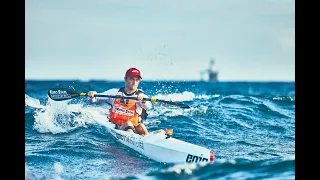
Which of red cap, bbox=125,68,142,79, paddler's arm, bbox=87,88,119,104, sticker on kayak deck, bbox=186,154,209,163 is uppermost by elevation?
red cap, bbox=125,68,142,79

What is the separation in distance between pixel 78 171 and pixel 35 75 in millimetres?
676

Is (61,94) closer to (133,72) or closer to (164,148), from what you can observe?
(133,72)

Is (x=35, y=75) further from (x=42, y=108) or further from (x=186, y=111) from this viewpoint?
(x=186, y=111)

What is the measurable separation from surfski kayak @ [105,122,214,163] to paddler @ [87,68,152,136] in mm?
50

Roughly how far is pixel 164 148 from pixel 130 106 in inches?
13.6

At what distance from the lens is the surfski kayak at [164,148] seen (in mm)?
3607

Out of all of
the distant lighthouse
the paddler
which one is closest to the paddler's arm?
the paddler

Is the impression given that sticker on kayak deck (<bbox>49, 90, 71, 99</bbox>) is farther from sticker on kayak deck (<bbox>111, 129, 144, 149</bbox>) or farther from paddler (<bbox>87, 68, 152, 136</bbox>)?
sticker on kayak deck (<bbox>111, 129, 144, 149</bbox>)

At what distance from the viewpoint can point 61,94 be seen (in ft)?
12.2

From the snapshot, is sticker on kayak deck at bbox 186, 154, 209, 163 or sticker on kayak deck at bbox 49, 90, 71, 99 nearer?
sticker on kayak deck at bbox 186, 154, 209, 163

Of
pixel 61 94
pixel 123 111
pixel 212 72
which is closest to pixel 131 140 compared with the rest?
pixel 123 111

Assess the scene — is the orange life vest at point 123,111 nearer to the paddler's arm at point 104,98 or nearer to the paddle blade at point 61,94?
the paddler's arm at point 104,98

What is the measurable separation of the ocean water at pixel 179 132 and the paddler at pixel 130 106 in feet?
0.13

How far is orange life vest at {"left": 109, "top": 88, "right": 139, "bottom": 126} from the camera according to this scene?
12.1ft
